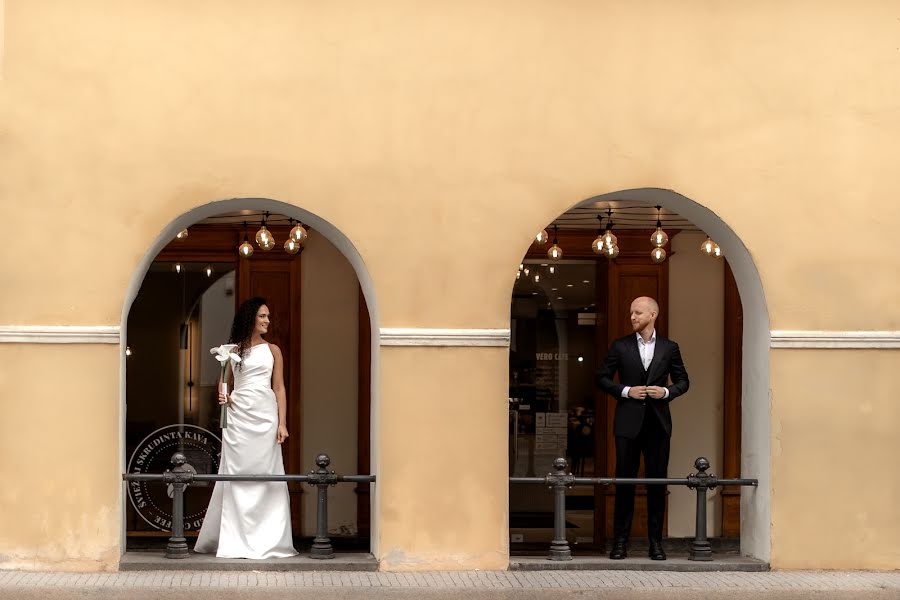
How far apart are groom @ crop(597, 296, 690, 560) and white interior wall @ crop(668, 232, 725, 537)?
2653 mm

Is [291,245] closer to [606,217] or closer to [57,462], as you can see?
[606,217]

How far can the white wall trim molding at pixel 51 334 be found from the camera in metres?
10.8

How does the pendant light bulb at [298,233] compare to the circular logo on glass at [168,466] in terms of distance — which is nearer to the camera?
the pendant light bulb at [298,233]

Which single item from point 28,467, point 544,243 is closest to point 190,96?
point 28,467

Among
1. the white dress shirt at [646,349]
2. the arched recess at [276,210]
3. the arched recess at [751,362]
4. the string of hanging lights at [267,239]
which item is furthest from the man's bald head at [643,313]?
the string of hanging lights at [267,239]

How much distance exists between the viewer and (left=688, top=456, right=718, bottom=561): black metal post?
1124cm

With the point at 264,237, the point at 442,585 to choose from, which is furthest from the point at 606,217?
the point at 442,585

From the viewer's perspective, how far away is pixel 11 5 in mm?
10875

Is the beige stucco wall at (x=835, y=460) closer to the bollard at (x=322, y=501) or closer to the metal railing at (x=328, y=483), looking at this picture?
the metal railing at (x=328, y=483)

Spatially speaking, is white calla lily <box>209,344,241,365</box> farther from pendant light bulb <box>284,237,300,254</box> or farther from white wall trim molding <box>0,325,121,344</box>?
pendant light bulb <box>284,237,300,254</box>

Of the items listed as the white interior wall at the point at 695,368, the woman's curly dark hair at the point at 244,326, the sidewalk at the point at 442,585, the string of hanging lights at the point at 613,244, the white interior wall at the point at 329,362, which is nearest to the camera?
the sidewalk at the point at 442,585

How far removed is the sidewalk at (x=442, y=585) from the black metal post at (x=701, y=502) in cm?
31

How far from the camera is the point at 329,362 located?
1407 cm

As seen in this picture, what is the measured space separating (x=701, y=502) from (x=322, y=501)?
A: 9.41 ft
